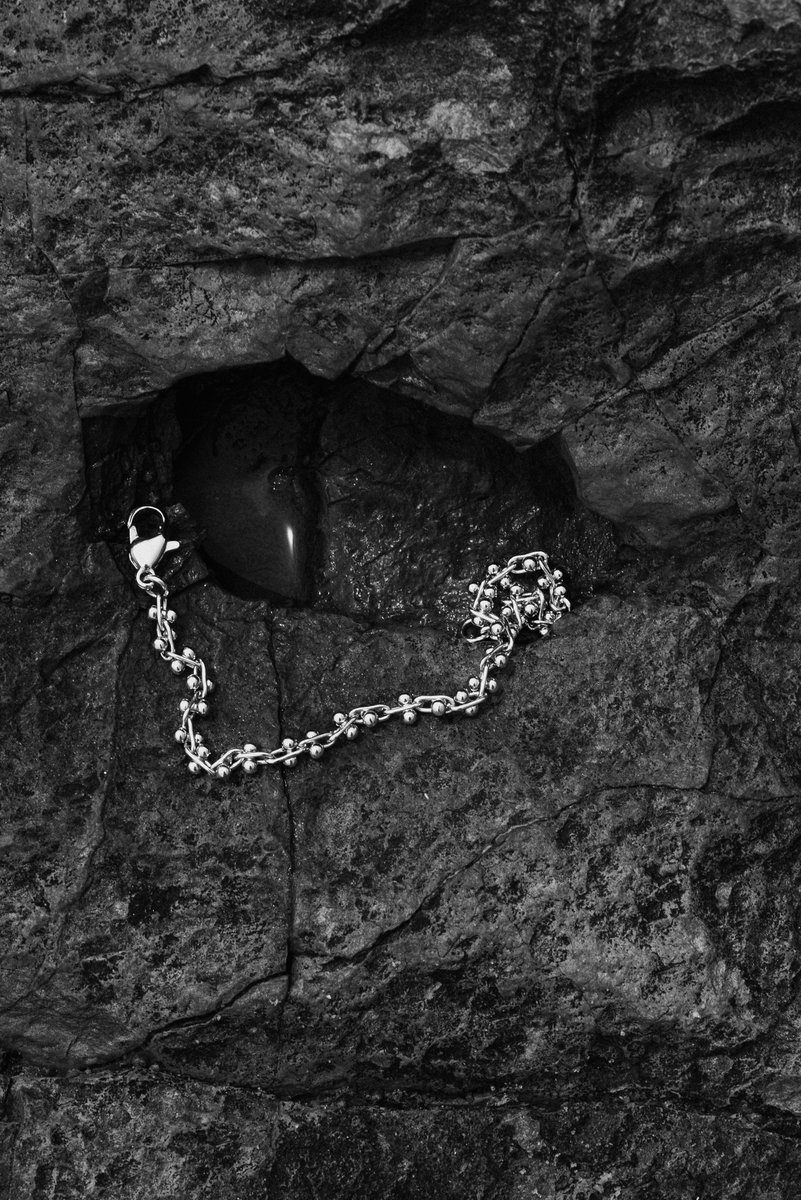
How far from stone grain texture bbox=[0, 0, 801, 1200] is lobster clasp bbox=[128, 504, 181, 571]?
3 cm

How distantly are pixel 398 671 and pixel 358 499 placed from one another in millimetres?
359

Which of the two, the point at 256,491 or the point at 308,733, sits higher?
the point at 256,491

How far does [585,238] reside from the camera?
2.23m

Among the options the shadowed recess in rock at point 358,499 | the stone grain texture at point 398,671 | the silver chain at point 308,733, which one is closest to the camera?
the stone grain texture at point 398,671

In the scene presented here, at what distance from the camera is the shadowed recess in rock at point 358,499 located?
262 cm

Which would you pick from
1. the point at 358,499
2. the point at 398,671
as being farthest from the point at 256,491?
the point at 398,671

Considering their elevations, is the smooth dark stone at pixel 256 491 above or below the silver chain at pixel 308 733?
above

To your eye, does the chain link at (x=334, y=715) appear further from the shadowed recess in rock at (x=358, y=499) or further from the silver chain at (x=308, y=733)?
the shadowed recess in rock at (x=358, y=499)

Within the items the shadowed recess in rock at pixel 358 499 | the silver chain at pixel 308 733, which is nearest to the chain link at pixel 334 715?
the silver chain at pixel 308 733

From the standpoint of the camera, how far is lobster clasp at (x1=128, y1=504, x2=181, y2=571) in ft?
8.13

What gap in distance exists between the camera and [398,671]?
2525 millimetres

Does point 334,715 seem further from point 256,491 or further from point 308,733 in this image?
point 256,491

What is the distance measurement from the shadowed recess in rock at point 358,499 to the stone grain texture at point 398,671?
7 cm

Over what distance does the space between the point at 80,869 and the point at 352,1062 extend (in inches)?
21.6
